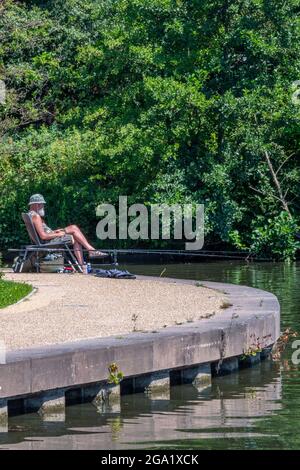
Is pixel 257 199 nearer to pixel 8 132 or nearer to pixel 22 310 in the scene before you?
pixel 8 132

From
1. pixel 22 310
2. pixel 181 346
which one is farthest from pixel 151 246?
pixel 181 346

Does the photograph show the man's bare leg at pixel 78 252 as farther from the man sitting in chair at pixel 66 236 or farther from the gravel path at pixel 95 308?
the gravel path at pixel 95 308

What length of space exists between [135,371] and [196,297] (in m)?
4.65

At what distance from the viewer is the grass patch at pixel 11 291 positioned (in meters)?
16.1

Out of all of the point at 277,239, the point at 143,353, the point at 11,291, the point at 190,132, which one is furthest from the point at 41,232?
the point at 190,132

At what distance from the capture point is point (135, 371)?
41.0 ft

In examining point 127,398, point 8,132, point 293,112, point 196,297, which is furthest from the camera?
point 8,132

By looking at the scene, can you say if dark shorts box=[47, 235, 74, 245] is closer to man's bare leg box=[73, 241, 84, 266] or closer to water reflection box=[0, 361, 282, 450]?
man's bare leg box=[73, 241, 84, 266]

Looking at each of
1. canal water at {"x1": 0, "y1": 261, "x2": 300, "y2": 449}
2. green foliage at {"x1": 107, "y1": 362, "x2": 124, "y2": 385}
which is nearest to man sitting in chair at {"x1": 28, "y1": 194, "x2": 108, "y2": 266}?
canal water at {"x1": 0, "y1": 261, "x2": 300, "y2": 449}

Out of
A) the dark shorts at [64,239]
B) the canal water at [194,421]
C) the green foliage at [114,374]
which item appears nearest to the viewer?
the canal water at [194,421]

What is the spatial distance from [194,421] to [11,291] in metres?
5.94

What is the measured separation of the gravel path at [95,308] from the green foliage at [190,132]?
1332cm

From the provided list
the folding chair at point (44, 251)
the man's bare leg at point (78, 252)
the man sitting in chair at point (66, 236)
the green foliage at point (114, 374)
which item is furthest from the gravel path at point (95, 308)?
the man sitting in chair at point (66, 236)

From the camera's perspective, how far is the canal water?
1077cm
